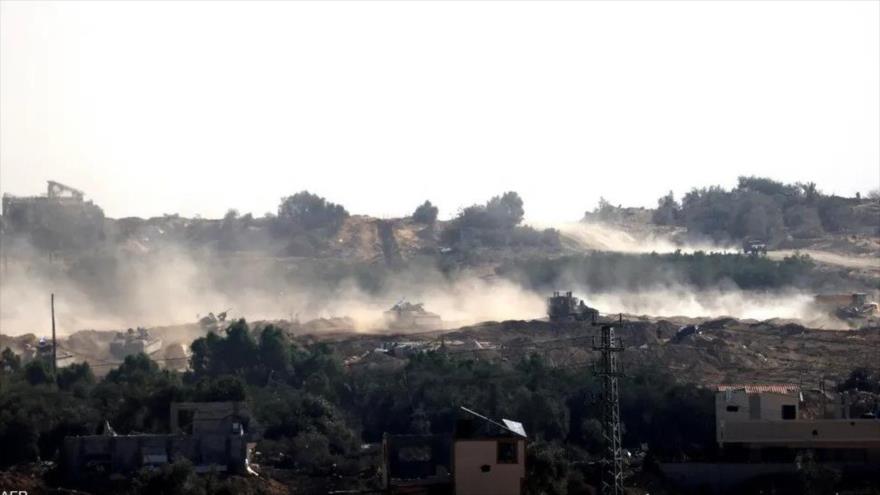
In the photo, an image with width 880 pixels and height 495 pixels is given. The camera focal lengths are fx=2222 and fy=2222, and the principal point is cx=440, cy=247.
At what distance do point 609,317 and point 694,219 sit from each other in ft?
195

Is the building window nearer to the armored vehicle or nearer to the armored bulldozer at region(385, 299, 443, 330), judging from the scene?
the armored vehicle

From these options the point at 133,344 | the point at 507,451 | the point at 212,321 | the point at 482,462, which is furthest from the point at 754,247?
the point at 482,462


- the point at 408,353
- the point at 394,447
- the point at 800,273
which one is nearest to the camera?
the point at 394,447

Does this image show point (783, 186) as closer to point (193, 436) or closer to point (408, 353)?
point (408, 353)

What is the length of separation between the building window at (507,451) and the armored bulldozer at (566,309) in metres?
61.4

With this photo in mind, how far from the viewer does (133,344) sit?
10644cm

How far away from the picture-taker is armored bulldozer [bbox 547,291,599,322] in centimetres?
10950

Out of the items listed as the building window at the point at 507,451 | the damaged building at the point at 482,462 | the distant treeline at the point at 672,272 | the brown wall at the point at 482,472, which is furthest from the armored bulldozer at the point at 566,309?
the brown wall at the point at 482,472

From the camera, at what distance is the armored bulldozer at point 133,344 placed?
105 metres

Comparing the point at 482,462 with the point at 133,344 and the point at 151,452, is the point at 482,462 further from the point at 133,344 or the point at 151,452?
the point at 133,344

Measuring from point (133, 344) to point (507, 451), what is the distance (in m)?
61.4

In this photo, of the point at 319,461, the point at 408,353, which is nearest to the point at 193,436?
the point at 319,461

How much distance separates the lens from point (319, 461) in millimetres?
59000

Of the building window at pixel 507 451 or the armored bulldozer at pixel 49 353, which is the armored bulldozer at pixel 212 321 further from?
the building window at pixel 507 451
